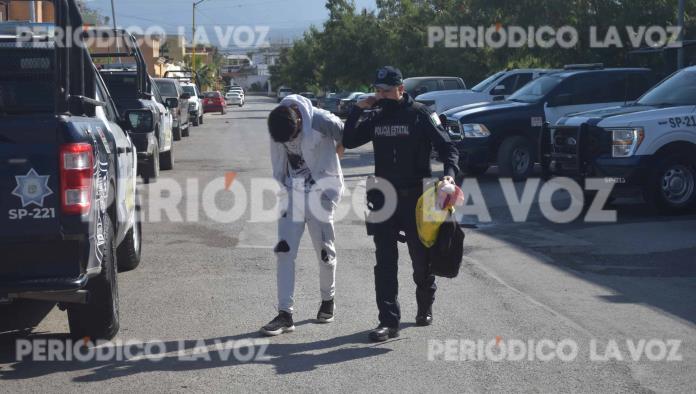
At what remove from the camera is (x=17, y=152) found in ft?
18.4

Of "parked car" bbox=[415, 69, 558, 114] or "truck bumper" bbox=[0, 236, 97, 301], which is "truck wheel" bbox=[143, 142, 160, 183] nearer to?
"parked car" bbox=[415, 69, 558, 114]

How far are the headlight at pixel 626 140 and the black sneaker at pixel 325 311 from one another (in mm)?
6558

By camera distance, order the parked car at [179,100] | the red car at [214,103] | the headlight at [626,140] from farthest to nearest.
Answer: the red car at [214,103], the parked car at [179,100], the headlight at [626,140]

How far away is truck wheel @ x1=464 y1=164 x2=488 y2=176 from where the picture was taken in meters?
16.8

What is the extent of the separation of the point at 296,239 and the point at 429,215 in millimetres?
1029

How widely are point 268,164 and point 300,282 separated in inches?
461

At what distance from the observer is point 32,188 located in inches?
221

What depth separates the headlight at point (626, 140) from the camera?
12.4m

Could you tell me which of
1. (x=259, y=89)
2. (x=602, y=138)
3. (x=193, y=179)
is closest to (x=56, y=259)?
(x=602, y=138)

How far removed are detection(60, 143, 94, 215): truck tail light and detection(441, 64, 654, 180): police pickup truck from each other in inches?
445

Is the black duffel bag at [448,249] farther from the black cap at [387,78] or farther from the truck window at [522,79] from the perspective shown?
the truck window at [522,79]

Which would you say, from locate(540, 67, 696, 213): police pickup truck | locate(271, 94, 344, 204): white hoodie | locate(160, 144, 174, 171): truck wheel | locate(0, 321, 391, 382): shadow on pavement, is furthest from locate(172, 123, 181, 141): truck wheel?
locate(0, 321, 391, 382): shadow on pavement

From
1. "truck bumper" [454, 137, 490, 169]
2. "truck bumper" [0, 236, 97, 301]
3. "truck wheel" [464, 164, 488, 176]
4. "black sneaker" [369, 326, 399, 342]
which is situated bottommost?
"black sneaker" [369, 326, 399, 342]

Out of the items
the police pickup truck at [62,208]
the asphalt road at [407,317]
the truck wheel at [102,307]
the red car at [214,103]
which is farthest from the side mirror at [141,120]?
the red car at [214,103]
